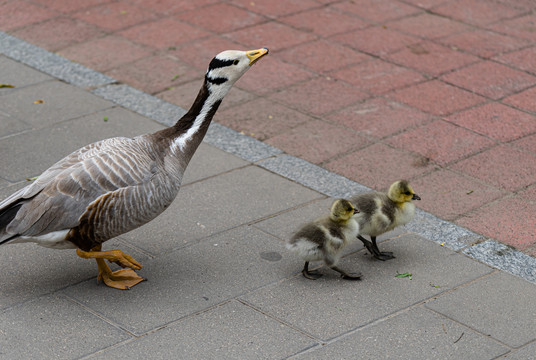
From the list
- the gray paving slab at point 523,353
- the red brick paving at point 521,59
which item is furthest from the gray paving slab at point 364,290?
the red brick paving at point 521,59

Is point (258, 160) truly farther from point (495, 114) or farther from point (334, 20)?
point (334, 20)

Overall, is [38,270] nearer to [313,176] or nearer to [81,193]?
[81,193]

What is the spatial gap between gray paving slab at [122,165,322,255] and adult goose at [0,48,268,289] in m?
0.58

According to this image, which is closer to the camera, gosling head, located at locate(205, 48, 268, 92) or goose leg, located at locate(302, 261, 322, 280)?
gosling head, located at locate(205, 48, 268, 92)

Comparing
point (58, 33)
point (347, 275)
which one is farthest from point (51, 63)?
point (347, 275)

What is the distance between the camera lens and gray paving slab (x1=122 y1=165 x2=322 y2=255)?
19.5ft

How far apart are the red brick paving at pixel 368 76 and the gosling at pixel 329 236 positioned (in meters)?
1.23

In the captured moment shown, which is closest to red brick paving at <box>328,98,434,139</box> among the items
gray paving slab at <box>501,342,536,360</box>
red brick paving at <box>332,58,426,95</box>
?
red brick paving at <box>332,58,426,95</box>

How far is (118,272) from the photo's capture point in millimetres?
5395

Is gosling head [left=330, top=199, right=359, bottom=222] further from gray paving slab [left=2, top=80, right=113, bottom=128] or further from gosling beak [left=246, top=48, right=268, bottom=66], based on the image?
gray paving slab [left=2, top=80, right=113, bottom=128]

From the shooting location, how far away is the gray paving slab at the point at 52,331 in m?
4.64

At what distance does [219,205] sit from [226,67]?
1455 mm

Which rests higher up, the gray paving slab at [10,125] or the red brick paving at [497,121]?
the red brick paving at [497,121]

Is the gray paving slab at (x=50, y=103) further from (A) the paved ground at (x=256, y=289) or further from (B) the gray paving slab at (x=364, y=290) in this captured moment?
(B) the gray paving slab at (x=364, y=290)
